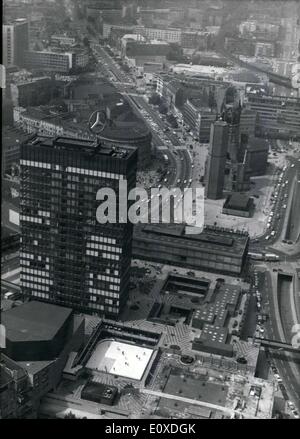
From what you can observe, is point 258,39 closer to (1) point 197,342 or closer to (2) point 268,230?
(2) point 268,230

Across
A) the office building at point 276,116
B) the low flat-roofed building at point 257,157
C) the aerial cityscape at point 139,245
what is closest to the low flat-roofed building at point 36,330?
the aerial cityscape at point 139,245

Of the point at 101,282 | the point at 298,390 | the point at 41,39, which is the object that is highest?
the point at 41,39

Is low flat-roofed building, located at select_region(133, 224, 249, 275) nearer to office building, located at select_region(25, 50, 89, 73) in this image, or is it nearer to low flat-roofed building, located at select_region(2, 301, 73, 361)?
low flat-roofed building, located at select_region(2, 301, 73, 361)

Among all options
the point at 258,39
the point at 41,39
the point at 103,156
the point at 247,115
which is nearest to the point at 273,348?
the point at 103,156

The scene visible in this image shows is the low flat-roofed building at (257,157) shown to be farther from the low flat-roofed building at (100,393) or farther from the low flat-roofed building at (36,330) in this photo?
the low flat-roofed building at (100,393)

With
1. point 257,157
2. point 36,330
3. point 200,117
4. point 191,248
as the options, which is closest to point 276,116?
point 200,117

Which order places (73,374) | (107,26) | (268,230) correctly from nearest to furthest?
(73,374)
(268,230)
(107,26)
